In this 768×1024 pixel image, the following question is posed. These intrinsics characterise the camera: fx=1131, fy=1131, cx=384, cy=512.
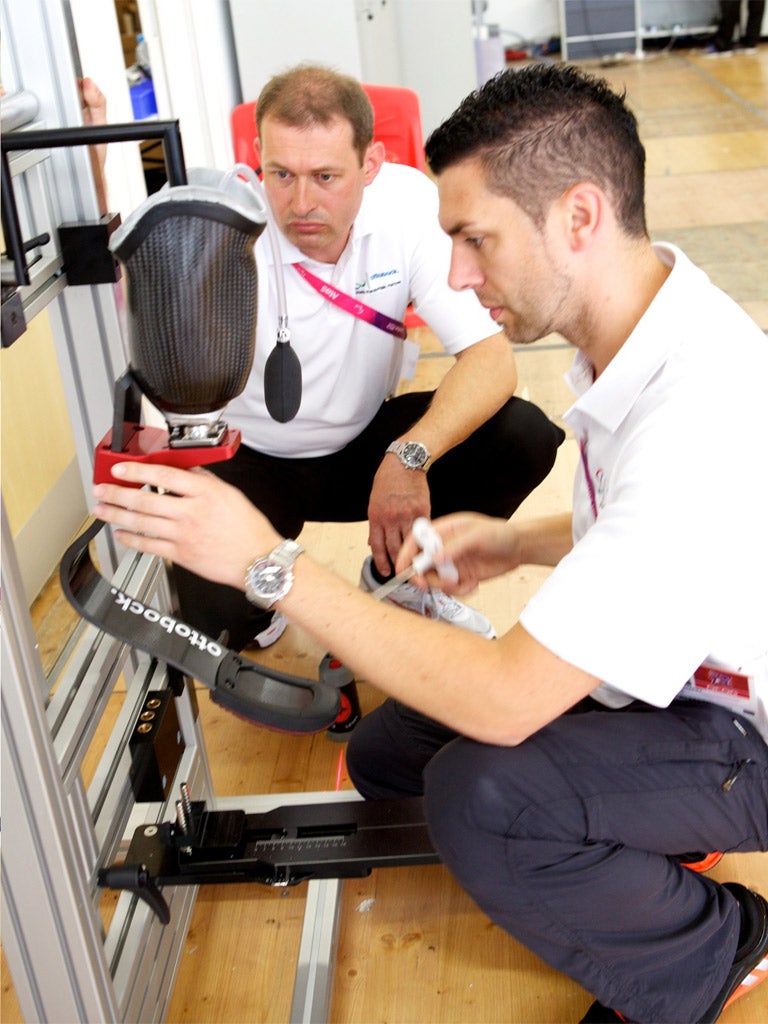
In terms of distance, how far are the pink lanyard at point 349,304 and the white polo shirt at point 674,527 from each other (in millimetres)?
889

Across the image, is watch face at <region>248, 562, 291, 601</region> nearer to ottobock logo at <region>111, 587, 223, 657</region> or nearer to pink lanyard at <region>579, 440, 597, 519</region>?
ottobock logo at <region>111, 587, 223, 657</region>

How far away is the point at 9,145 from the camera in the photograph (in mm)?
1131

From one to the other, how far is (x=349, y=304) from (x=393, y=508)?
16.8 inches

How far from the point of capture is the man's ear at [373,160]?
6.82 feet

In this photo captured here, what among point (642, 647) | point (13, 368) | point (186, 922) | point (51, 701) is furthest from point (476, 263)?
point (13, 368)

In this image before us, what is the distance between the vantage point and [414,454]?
196 centimetres

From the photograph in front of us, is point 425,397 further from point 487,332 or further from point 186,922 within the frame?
point 186,922

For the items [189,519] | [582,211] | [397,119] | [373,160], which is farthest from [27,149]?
[397,119]

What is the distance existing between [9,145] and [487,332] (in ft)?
3.85

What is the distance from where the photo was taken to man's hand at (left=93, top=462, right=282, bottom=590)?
1.07 m

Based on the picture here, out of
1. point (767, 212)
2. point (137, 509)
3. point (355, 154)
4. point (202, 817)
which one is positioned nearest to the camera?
point (137, 509)

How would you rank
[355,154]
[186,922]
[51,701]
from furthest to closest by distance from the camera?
[355,154]
[186,922]
[51,701]

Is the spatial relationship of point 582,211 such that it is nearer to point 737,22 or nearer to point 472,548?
point 472,548

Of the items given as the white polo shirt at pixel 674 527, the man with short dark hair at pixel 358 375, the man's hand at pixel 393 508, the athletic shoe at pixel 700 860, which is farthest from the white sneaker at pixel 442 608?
the white polo shirt at pixel 674 527
